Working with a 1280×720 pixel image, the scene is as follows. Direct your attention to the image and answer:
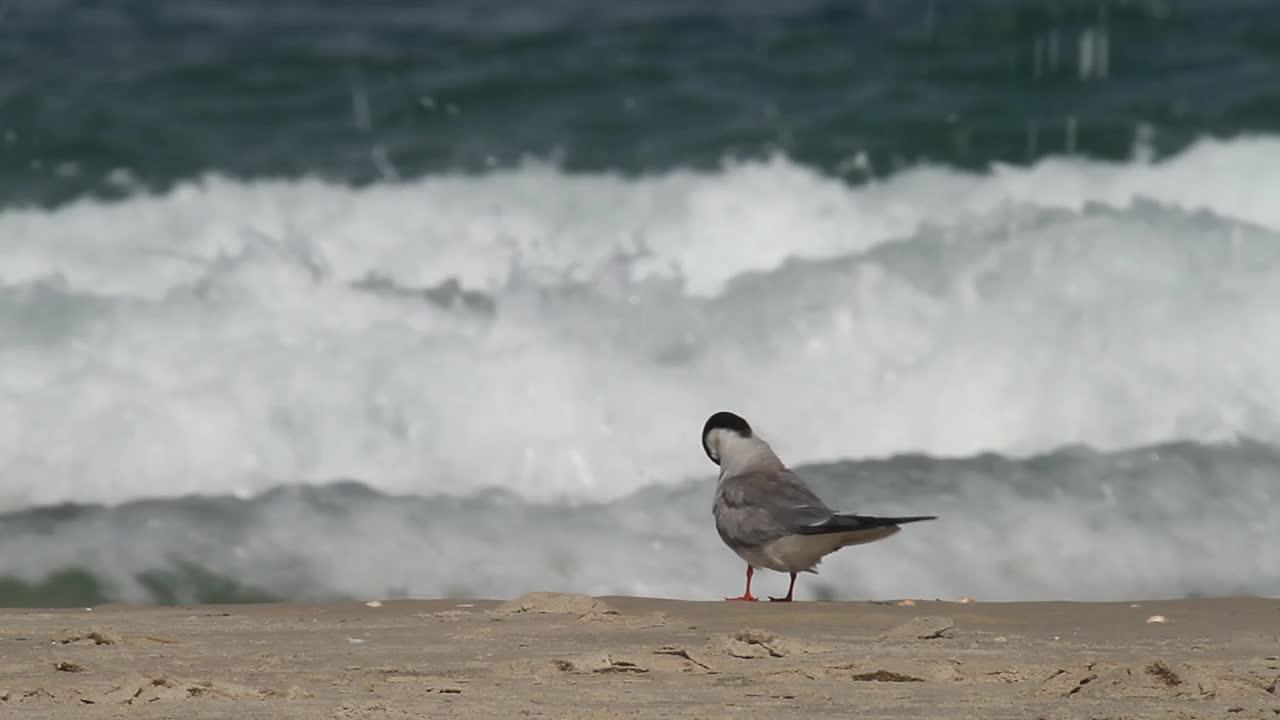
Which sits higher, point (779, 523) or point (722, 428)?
point (722, 428)

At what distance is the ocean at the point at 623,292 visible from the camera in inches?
248

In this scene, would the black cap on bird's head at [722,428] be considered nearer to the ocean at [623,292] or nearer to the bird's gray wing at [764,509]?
the bird's gray wing at [764,509]

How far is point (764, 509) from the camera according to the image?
17.6 ft

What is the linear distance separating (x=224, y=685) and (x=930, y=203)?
22.8 feet

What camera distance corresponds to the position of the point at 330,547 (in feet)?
20.2

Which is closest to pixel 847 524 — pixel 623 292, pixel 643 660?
pixel 643 660

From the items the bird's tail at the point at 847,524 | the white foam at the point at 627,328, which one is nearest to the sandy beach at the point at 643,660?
the bird's tail at the point at 847,524

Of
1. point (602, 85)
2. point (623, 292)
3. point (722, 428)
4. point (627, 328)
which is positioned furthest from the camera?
point (602, 85)

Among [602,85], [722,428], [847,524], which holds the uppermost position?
[602,85]

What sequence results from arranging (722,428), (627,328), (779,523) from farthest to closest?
(627,328) → (722,428) → (779,523)

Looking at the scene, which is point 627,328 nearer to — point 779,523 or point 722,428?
point 722,428

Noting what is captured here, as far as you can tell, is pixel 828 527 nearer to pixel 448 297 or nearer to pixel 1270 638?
pixel 1270 638

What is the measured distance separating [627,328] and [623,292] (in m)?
0.61

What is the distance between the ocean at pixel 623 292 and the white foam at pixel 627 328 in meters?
0.02
